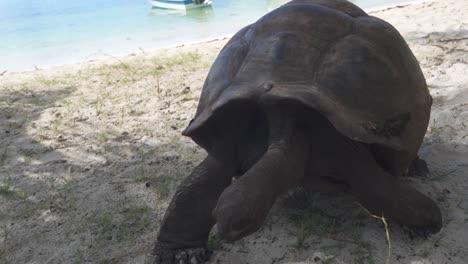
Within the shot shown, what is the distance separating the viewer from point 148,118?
4.61 m

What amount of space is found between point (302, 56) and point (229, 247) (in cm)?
107

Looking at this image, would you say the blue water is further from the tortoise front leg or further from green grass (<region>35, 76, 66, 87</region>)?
the tortoise front leg

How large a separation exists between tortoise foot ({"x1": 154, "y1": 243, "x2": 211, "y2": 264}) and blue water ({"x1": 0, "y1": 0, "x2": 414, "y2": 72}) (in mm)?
6916

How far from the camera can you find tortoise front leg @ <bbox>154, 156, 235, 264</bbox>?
2471 millimetres

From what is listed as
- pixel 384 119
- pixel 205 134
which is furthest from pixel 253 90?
pixel 384 119

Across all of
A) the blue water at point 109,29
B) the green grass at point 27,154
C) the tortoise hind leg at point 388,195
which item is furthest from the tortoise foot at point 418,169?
the blue water at point 109,29

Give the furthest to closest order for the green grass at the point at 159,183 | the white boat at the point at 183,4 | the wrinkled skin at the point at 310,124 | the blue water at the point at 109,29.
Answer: the white boat at the point at 183,4 < the blue water at the point at 109,29 < the green grass at the point at 159,183 < the wrinkled skin at the point at 310,124

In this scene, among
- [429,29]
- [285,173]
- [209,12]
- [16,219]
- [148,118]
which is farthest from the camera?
[209,12]

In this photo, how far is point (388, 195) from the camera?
2400 mm

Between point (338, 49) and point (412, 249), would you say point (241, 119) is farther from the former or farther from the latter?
point (412, 249)

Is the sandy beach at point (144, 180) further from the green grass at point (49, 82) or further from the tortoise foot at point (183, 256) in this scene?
the green grass at point (49, 82)

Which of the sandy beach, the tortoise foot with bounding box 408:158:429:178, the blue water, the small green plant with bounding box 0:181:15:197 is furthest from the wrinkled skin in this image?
the blue water

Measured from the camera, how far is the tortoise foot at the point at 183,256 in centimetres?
251

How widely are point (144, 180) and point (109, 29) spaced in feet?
40.3
